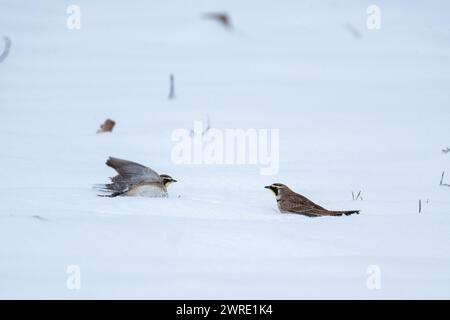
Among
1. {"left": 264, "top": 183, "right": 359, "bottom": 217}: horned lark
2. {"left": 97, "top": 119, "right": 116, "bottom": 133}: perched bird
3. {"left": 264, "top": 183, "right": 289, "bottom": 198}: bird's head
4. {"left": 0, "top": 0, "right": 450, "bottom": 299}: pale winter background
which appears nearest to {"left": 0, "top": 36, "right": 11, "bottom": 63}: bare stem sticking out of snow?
{"left": 0, "top": 0, "right": 450, "bottom": 299}: pale winter background

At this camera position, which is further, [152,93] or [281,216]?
[152,93]

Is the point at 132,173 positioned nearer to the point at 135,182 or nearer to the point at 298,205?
the point at 135,182

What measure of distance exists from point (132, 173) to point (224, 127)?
11.9ft

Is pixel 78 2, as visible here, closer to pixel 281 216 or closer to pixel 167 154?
pixel 167 154

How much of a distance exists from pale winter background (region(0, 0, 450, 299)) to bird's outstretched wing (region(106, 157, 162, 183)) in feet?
1.02

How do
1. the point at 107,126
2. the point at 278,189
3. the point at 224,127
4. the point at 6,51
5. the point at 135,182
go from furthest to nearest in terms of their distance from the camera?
the point at 6,51, the point at 224,127, the point at 107,126, the point at 135,182, the point at 278,189

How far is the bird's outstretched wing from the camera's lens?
6504 millimetres

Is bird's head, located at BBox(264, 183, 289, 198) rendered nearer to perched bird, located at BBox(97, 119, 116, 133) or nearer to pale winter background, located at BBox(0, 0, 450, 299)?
pale winter background, located at BBox(0, 0, 450, 299)

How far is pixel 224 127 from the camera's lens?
10.1 metres

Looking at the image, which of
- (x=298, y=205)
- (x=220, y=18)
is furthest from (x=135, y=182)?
(x=220, y=18)

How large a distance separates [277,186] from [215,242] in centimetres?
134

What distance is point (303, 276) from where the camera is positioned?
4.64 m

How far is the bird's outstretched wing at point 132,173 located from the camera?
6.50 meters

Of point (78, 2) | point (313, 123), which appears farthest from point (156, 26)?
point (313, 123)
